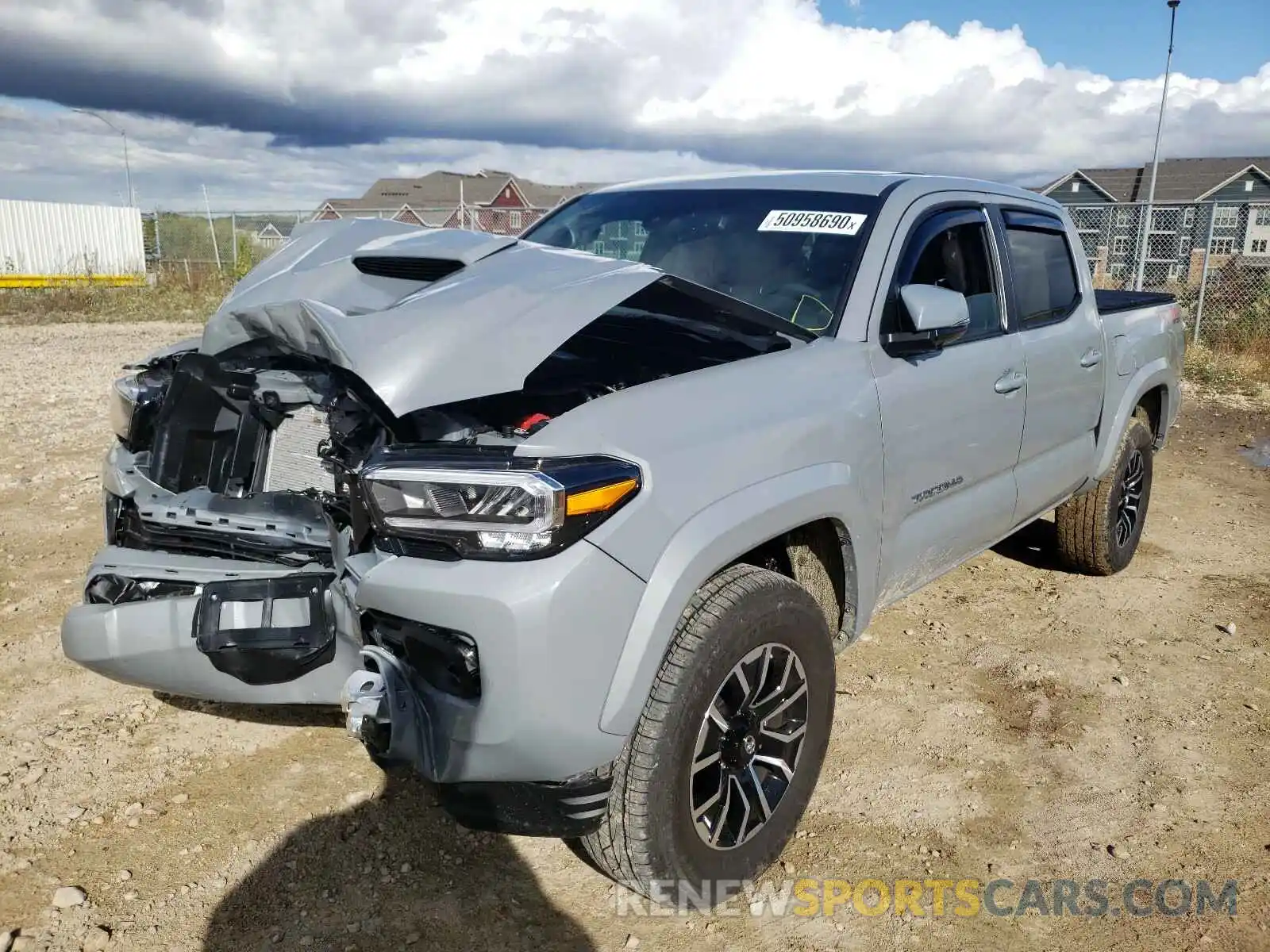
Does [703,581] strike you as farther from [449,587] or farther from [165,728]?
[165,728]

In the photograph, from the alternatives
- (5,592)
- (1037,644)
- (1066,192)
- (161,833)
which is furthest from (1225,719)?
(1066,192)

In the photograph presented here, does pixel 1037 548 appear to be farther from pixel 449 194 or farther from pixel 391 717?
pixel 449 194

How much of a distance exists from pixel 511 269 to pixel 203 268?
79.2 ft

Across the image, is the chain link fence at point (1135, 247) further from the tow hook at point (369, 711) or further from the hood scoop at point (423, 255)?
the tow hook at point (369, 711)

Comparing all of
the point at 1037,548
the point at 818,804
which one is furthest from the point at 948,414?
the point at 1037,548

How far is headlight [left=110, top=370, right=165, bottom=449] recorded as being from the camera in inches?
116

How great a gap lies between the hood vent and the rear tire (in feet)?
11.1

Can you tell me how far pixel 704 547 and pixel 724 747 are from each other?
590 millimetres

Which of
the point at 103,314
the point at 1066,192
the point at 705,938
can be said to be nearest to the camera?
the point at 705,938

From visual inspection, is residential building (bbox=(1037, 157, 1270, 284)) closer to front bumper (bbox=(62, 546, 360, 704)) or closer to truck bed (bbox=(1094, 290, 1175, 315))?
truck bed (bbox=(1094, 290, 1175, 315))

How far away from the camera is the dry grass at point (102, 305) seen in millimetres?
16531

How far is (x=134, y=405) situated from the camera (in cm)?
297

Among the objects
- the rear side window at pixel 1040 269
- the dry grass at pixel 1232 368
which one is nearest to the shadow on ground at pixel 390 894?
the rear side window at pixel 1040 269

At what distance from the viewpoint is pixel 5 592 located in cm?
426
